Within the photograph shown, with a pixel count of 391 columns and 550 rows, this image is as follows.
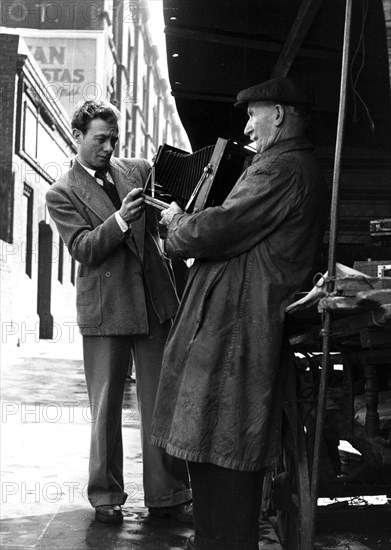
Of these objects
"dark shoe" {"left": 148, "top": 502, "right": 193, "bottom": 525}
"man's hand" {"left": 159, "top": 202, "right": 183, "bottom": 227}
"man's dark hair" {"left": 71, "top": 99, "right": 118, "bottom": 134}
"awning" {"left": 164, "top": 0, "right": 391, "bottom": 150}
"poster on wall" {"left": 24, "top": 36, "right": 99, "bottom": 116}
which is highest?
"poster on wall" {"left": 24, "top": 36, "right": 99, "bottom": 116}

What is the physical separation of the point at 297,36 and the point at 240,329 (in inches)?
109

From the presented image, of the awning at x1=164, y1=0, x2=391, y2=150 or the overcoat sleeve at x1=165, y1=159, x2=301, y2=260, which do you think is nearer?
the overcoat sleeve at x1=165, y1=159, x2=301, y2=260

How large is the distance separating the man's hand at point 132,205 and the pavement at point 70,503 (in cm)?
165

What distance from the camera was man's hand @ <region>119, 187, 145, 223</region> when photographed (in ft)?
14.7

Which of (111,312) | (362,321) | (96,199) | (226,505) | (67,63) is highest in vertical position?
(67,63)

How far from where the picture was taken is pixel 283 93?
3529 mm

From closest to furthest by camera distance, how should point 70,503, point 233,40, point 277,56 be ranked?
1. point 70,503
2. point 233,40
3. point 277,56

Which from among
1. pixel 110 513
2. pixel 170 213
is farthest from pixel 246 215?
pixel 110 513

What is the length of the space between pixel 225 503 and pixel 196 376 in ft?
1.63

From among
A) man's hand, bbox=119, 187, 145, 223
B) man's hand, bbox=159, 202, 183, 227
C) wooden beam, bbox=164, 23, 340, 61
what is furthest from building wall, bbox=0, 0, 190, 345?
man's hand, bbox=159, 202, 183, 227

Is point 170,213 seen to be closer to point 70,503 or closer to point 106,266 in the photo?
point 106,266

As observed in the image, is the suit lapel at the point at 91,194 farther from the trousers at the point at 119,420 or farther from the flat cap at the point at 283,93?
the flat cap at the point at 283,93

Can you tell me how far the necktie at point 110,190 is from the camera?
5105 mm

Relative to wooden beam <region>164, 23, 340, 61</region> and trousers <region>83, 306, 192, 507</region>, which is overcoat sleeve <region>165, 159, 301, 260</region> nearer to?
trousers <region>83, 306, 192, 507</region>
